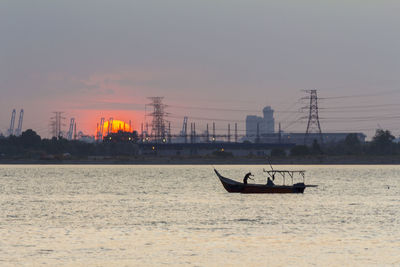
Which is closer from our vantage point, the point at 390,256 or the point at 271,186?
the point at 390,256

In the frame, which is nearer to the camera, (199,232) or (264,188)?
(199,232)

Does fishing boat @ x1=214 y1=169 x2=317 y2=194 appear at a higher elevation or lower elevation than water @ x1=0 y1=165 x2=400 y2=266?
higher

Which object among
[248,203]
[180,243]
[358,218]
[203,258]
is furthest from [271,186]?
[203,258]

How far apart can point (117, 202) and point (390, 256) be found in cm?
5783

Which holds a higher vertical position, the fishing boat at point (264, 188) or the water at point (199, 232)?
the fishing boat at point (264, 188)

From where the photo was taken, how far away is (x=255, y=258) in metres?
48.5

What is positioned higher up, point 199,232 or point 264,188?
point 264,188

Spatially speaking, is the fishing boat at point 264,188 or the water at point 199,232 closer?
the water at point 199,232

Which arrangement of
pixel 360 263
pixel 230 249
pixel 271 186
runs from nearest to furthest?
pixel 360 263
pixel 230 249
pixel 271 186

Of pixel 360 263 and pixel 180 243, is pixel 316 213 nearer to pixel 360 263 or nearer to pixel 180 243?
pixel 180 243

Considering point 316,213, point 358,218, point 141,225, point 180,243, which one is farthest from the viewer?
point 316,213

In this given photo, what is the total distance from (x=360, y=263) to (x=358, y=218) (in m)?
30.5

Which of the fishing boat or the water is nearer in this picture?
the water

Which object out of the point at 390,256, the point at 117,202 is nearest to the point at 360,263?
the point at 390,256
